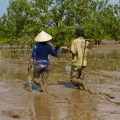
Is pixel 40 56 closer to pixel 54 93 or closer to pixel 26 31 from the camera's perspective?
pixel 54 93

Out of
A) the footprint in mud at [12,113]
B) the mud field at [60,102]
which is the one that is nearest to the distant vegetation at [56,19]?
the mud field at [60,102]

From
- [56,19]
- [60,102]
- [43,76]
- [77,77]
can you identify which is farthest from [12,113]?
[56,19]

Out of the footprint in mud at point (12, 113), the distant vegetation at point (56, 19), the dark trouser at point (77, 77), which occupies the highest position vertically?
the distant vegetation at point (56, 19)

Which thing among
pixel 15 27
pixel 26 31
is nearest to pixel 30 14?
pixel 26 31

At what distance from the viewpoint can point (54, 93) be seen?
821 centimetres

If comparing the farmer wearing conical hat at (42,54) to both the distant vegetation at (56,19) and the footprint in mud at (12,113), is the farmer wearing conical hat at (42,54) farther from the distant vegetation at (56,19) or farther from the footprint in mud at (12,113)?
the distant vegetation at (56,19)

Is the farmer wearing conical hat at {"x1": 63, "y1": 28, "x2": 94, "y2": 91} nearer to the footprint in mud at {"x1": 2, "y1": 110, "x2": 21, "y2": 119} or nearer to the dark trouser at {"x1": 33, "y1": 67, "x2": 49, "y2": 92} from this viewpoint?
the dark trouser at {"x1": 33, "y1": 67, "x2": 49, "y2": 92}

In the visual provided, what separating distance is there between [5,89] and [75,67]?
2194 millimetres

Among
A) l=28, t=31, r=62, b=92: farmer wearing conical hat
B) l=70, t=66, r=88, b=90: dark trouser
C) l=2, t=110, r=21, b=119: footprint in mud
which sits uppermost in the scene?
l=28, t=31, r=62, b=92: farmer wearing conical hat

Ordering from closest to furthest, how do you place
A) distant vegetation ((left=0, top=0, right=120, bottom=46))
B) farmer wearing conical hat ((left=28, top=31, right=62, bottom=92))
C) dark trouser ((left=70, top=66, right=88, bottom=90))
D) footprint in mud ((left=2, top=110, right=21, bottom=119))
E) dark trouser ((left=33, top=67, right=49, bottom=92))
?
footprint in mud ((left=2, top=110, right=21, bottom=119)) → farmer wearing conical hat ((left=28, top=31, right=62, bottom=92)) → dark trouser ((left=33, top=67, right=49, bottom=92)) → dark trouser ((left=70, top=66, right=88, bottom=90)) → distant vegetation ((left=0, top=0, right=120, bottom=46))

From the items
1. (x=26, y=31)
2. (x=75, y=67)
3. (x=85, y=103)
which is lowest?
(x=85, y=103)

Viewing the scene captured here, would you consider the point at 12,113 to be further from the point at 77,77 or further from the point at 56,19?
the point at 56,19

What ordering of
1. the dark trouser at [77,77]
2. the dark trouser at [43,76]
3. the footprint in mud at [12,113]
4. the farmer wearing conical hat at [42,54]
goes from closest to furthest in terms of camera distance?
the footprint in mud at [12,113] < the farmer wearing conical hat at [42,54] < the dark trouser at [43,76] < the dark trouser at [77,77]

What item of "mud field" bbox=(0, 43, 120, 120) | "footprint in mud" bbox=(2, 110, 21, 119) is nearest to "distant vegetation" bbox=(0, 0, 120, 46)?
"mud field" bbox=(0, 43, 120, 120)
